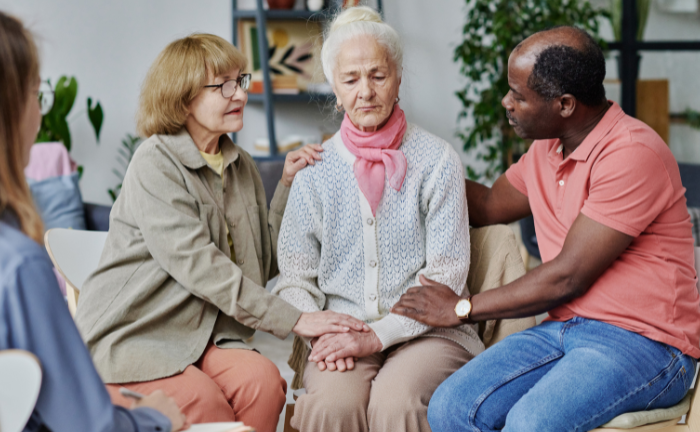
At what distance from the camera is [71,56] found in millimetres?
3953

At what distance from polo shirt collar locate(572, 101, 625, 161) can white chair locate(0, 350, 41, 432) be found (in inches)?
47.6

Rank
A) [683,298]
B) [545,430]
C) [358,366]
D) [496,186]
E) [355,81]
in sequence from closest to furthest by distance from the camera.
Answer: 1. [545,430]
2. [683,298]
3. [358,366]
4. [355,81]
5. [496,186]

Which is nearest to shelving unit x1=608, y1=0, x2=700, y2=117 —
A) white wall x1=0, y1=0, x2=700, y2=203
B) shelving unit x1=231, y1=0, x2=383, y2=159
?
white wall x1=0, y1=0, x2=700, y2=203

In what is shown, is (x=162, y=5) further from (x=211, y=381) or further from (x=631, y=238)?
(x=631, y=238)

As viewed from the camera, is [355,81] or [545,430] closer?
[545,430]

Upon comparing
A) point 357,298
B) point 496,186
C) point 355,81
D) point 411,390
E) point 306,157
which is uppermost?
point 355,81

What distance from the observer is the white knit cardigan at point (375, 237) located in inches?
66.5

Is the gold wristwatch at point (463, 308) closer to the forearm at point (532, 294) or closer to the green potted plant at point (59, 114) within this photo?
the forearm at point (532, 294)

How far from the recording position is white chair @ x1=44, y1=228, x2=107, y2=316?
5.73 ft

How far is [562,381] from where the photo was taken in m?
1.37

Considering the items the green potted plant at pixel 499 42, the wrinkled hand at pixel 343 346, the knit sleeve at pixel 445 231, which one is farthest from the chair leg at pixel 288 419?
the green potted plant at pixel 499 42

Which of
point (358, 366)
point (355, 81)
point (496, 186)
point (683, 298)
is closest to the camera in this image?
point (683, 298)

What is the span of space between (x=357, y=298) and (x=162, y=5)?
3.11m

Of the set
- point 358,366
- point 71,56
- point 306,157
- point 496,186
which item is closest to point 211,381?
point 358,366
